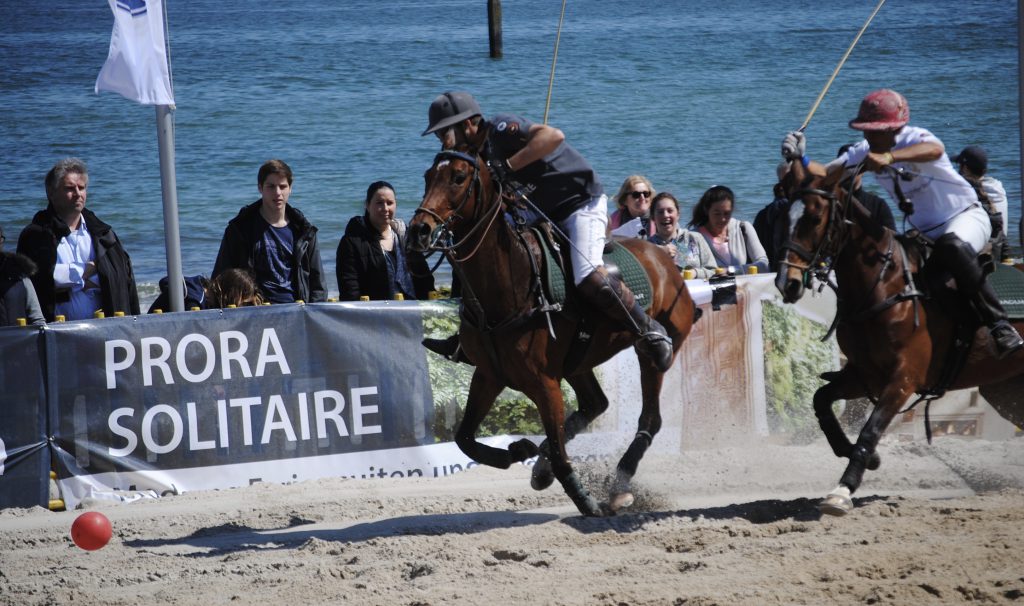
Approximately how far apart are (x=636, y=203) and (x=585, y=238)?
8.53 feet

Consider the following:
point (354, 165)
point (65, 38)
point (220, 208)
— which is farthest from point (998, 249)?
point (65, 38)

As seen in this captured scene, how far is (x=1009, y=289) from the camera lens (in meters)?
8.27

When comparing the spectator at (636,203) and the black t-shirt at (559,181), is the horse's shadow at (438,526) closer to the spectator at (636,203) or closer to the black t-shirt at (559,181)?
the black t-shirt at (559,181)

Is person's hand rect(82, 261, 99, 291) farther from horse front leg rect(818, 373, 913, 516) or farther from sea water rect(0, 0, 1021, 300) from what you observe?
sea water rect(0, 0, 1021, 300)

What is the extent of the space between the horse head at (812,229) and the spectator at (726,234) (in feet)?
9.39

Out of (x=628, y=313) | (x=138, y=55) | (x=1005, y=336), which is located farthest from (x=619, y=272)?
(x=138, y=55)

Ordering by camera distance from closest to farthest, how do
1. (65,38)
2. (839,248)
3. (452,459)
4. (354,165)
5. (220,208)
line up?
(839,248), (452,459), (220,208), (354,165), (65,38)

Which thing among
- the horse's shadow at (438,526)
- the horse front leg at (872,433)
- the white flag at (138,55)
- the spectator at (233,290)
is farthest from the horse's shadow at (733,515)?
the white flag at (138,55)

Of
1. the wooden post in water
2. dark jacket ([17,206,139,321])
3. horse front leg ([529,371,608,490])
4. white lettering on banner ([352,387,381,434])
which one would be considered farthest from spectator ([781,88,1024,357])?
the wooden post in water

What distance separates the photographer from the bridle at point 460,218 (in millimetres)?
6988

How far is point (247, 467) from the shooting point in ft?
30.3

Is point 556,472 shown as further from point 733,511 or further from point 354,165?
point 354,165

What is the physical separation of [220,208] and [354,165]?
6.01m

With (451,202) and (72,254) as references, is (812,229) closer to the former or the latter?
(451,202)
